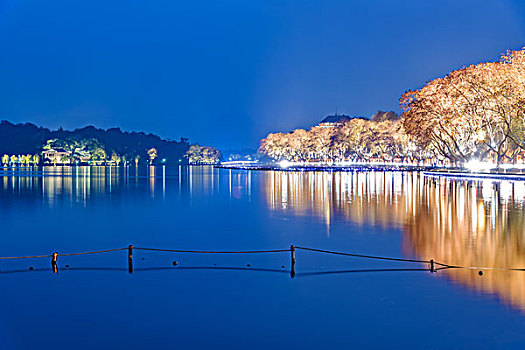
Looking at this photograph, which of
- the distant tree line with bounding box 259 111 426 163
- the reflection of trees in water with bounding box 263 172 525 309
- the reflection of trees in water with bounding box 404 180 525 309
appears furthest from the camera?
the distant tree line with bounding box 259 111 426 163

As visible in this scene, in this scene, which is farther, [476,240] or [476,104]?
[476,104]

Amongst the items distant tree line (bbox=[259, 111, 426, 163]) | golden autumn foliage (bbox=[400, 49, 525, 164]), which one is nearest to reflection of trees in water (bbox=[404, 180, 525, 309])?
golden autumn foliage (bbox=[400, 49, 525, 164])

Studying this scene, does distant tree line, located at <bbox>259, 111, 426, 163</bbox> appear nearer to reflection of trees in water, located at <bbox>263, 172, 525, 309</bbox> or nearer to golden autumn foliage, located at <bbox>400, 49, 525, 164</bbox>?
golden autumn foliage, located at <bbox>400, 49, 525, 164</bbox>

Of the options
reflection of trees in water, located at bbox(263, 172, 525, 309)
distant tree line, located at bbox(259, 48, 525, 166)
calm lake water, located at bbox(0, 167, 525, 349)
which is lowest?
calm lake water, located at bbox(0, 167, 525, 349)

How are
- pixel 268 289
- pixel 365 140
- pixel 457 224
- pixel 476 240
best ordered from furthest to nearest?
pixel 365 140 → pixel 457 224 → pixel 476 240 → pixel 268 289

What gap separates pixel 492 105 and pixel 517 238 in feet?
149

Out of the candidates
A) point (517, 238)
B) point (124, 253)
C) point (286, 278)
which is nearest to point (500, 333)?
point (286, 278)

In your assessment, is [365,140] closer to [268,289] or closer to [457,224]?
[457,224]

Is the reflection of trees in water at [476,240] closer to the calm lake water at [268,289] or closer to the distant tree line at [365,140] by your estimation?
the calm lake water at [268,289]

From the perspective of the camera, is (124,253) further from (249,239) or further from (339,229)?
(339,229)

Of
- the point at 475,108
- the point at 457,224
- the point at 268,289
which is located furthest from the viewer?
the point at 475,108

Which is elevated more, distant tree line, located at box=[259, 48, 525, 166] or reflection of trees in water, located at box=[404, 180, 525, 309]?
distant tree line, located at box=[259, 48, 525, 166]

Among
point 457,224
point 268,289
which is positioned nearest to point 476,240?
point 457,224

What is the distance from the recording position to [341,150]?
15550 cm
